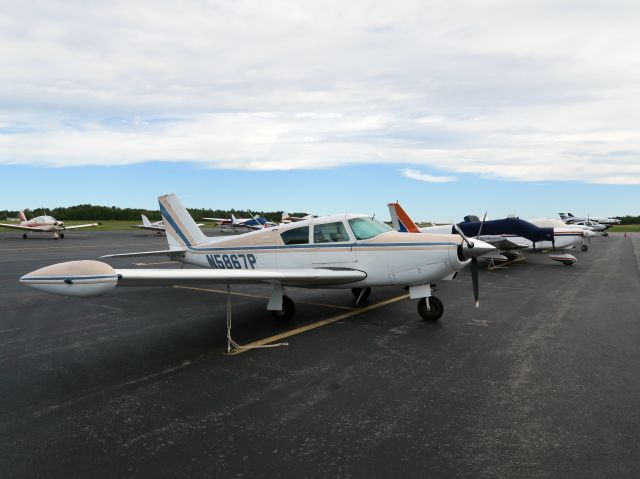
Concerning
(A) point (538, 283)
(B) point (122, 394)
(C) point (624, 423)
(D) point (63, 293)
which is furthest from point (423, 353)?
→ (A) point (538, 283)

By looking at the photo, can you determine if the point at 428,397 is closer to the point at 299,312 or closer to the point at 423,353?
the point at 423,353

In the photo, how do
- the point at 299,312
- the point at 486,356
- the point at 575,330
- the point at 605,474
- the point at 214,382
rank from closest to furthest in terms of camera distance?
the point at 605,474
the point at 214,382
the point at 486,356
the point at 575,330
the point at 299,312

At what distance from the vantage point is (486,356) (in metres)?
5.69

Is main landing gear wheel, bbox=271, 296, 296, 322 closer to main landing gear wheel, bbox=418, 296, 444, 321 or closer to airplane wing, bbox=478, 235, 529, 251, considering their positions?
main landing gear wheel, bbox=418, 296, 444, 321

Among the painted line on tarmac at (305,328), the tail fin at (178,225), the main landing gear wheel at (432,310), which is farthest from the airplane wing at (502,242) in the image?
the tail fin at (178,225)

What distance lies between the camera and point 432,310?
7.67 metres

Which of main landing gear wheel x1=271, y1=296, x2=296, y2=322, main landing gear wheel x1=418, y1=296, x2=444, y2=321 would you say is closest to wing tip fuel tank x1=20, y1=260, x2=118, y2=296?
main landing gear wheel x1=271, y1=296, x2=296, y2=322

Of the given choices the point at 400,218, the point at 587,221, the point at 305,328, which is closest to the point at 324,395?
the point at 305,328

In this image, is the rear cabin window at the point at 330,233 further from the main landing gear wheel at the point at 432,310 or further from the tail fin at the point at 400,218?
the tail fin at the point at 400,218

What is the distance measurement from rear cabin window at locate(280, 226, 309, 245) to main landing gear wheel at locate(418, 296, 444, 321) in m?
2.67

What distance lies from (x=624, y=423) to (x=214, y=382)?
14.2 feet

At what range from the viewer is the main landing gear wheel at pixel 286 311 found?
7.62 meters

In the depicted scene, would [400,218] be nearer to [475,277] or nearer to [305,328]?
[475,277]

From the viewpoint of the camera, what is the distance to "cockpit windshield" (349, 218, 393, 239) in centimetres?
782
